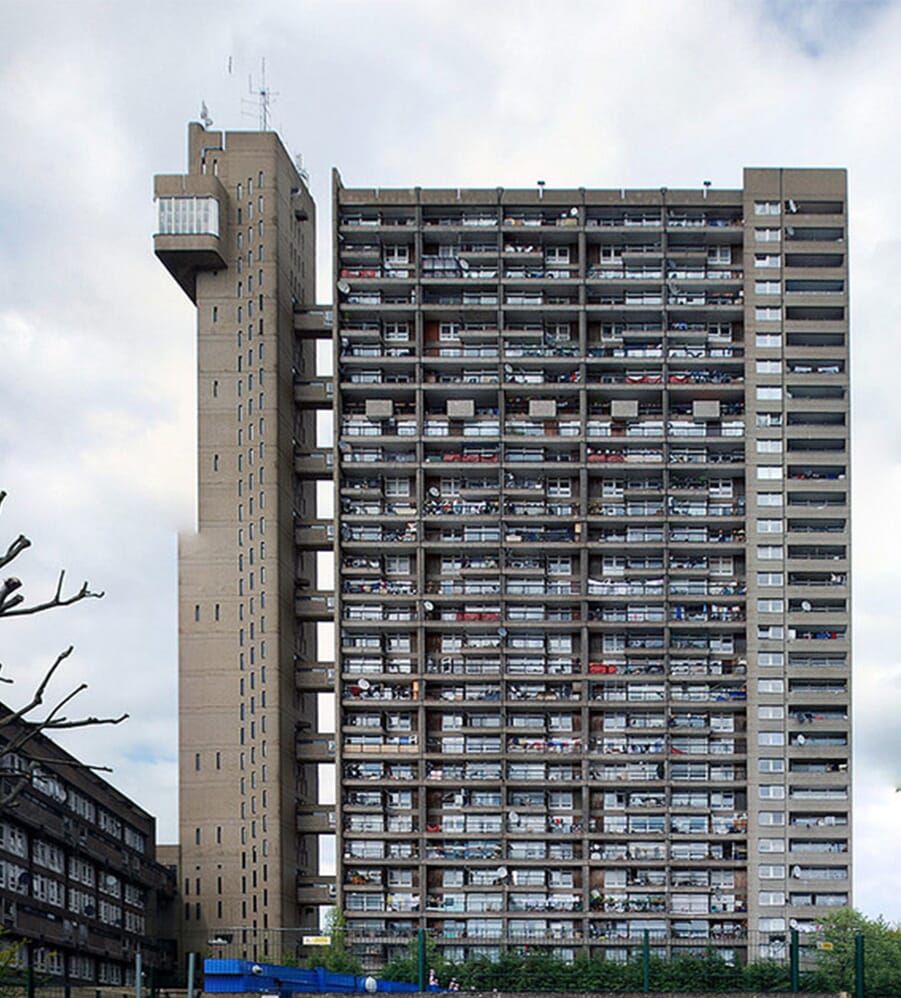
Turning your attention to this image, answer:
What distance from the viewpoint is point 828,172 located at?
4980 inches

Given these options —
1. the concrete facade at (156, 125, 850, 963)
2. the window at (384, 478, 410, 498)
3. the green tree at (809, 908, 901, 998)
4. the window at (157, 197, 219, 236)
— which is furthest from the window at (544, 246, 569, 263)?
the green tree at (809, 908, 901, 998)

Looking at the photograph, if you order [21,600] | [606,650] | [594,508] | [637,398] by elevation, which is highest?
[637,398]

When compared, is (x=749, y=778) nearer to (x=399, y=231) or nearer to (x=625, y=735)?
(x=625, y=735)

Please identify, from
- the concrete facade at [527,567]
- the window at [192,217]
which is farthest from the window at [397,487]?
the window at [192,217]

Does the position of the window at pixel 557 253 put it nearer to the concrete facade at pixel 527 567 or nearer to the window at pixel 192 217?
the concrete facade at pixel 527 567

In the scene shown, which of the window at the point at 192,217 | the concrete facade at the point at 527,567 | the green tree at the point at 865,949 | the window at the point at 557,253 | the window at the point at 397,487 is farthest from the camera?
the window at the point at 557,253

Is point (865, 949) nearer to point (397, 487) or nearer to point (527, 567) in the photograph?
point (527, 567)

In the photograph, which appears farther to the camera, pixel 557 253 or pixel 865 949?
pixel 557 253

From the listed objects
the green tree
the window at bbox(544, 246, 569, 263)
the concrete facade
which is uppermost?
the window at bbox(544, 246, 569, 263)

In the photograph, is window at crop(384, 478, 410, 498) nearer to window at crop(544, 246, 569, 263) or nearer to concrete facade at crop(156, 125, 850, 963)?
concrete facade at crop(156, 125, 850, 963)

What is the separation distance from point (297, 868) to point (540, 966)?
21.1m

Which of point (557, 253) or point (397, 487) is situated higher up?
point (557, 253)

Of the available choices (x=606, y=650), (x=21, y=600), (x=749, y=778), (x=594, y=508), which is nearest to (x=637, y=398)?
(x=594, y=508)

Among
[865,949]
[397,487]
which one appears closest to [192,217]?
[397,487]
